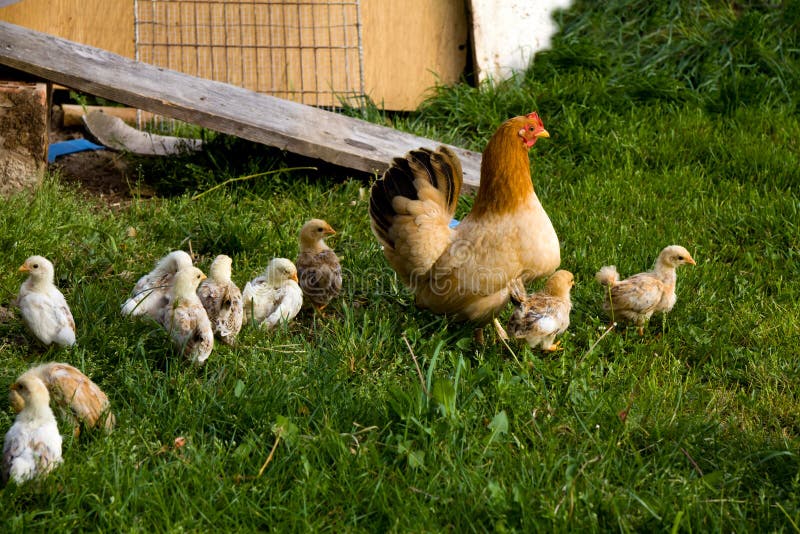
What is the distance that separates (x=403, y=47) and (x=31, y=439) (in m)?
5.31

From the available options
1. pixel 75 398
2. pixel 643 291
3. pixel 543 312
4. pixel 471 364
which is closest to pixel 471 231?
pixel 543 312

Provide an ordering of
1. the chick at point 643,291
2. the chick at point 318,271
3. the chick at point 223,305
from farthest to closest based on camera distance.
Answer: the chick at point 318,271, the chick at point 643,291, the chick at point 223,305

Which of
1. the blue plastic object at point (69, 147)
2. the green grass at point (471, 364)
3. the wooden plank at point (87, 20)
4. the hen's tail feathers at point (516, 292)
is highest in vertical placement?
the wooden plank at point (87, 20)

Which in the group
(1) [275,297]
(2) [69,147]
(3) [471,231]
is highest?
(3) [471,231]

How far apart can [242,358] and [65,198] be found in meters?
2.18

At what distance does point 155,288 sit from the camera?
424 centimetres

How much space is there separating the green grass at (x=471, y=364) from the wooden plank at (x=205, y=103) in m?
0.28

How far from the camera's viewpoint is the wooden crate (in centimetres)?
722

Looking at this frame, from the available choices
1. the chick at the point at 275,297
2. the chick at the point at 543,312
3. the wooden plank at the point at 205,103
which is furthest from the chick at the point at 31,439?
the wooden plank at the point at 205,103

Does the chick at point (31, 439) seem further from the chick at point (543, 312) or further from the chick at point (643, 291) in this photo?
the chick at point (643, 291)

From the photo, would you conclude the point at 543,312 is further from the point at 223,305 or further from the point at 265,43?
the point at 265,43

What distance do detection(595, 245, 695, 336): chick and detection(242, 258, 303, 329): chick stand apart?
5.12ft

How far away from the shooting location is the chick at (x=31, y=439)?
302cm

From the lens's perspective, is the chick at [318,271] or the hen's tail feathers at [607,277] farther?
the chick at [318,271]
